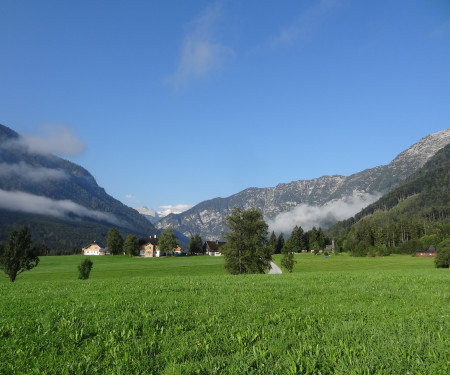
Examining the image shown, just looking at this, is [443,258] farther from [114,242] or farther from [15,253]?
Answer: [114,242]

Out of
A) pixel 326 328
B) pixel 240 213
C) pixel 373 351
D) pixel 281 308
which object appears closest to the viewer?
pixel 373 351

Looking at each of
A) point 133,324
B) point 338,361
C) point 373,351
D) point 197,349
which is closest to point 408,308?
point 373,351

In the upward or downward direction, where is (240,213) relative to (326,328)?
upward

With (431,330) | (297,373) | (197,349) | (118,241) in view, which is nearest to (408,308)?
(431,330)

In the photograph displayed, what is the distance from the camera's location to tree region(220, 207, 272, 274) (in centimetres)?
5694

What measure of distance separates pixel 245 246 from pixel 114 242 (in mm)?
139206

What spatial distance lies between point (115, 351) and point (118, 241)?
18433 centimetres

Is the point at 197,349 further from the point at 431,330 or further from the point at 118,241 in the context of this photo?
the point at 118,241

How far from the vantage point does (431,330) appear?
25.5 feet

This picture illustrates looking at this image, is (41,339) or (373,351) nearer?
(373,351)

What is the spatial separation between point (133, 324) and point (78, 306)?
3.36 m

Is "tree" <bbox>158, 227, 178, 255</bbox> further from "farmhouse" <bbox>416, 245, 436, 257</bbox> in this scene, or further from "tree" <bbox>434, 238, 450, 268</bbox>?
"farmhouse" <bbox>416, 245, 436, 257</bbox>

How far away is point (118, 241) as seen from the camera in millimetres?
179250

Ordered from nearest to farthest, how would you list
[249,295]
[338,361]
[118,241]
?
[338,361], [249,295], [118,241]
